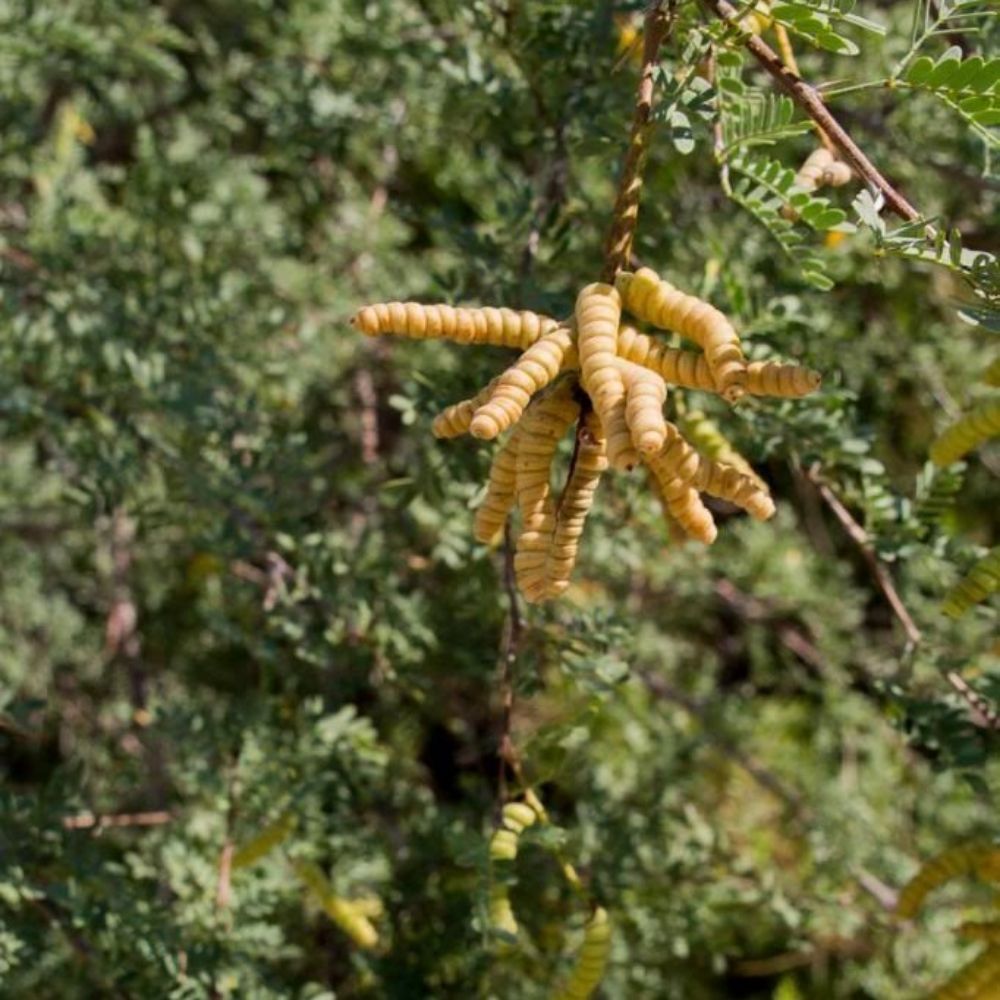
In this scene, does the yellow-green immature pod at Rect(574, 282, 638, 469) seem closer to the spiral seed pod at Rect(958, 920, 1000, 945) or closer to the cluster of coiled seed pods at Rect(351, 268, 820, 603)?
the cluster of coiled seed pods at Rect(351, 268, 820, 603)

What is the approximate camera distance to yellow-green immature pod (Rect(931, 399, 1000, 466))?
3.23 feet

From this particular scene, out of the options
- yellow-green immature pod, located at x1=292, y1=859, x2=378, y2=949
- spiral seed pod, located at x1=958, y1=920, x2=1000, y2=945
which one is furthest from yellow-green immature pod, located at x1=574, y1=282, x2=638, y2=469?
yellow-green immature pod, located at x1=292, y1=859, x2=378, y2=949

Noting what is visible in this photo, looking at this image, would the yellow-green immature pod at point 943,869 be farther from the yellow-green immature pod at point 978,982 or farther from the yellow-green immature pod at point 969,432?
the yellow-green immature pod at point 969,432

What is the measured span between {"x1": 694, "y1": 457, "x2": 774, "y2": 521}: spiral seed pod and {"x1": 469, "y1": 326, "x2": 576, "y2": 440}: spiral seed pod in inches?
4.2

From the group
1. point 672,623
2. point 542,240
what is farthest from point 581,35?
point 672,623

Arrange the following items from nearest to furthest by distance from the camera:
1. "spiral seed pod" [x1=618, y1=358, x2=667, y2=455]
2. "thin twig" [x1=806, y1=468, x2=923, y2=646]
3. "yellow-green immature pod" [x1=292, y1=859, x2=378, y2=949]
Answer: "spiral seed pod" [x1=618, y1=358, x2=667, y2=455]
"thin twig" [x1=806, y1=468, x2=923, y2=646]
"yellow-green immature pod" [x1=292, y1=859, x2=378, y2=949]

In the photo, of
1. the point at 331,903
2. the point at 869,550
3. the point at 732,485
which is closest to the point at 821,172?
the point at 732,485

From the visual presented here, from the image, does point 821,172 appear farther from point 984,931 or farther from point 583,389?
point 984,931

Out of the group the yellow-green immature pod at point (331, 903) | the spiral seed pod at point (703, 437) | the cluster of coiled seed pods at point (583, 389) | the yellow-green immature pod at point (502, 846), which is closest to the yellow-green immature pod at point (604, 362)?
the cluster of coiled seed pods at point (583, 389)

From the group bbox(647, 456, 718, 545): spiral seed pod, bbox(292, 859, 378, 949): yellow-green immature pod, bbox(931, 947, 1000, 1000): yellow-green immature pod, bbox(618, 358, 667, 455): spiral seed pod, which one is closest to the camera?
bbox(618, 358, 667, 455): spiral seed pod

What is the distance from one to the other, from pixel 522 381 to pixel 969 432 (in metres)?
0.39

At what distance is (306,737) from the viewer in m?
1.69

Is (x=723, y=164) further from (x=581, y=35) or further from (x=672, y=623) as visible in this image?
(x=672, y=623)

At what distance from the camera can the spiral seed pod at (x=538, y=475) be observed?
2.83 ft
